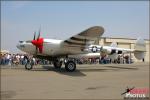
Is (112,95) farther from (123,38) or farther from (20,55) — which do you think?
(123,38)

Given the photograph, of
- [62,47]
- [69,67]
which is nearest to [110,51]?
[69,67]

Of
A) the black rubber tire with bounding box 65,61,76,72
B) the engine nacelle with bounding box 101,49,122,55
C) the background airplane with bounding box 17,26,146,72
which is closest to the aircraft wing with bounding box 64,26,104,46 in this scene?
the background airplane with bounding box 17,26,146,72

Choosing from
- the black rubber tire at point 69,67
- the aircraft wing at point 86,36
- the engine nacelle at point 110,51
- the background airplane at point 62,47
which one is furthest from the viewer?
the engine nacelle at point 110,51

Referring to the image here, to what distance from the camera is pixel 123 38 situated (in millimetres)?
57094

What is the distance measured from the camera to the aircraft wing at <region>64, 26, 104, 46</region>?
17.1 meters

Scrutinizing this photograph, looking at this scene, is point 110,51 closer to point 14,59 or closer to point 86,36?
point 86,36

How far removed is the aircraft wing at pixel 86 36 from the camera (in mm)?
17091

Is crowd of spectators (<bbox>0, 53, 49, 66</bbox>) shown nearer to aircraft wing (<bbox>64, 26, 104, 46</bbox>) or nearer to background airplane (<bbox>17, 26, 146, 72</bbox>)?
background airplane (<bbox>17, 26, 146, 72</bbox>)

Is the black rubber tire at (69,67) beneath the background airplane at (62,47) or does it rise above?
beneath

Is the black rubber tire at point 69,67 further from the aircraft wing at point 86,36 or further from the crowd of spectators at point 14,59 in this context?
the crowd of spectators at point 14,59

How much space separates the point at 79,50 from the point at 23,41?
4531mm

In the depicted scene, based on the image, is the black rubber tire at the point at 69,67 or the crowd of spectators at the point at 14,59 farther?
the crowd of spectators at the point at 14,59

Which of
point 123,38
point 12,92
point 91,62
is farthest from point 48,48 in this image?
point 123,38

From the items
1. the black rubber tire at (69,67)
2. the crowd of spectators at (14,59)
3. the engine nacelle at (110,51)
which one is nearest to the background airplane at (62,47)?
the black rubber tire at (69,67)
